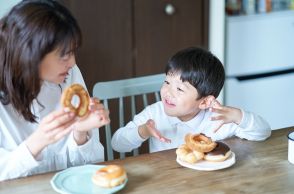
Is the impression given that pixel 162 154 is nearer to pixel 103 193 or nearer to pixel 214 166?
pixel 214 166

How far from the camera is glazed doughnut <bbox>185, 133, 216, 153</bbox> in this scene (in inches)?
60.2

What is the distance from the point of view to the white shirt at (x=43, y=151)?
1.45 metres

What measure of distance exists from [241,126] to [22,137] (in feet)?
2.24

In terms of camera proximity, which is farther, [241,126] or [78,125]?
[241,126]

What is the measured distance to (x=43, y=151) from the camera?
63.7 inches

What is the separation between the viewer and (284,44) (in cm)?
332

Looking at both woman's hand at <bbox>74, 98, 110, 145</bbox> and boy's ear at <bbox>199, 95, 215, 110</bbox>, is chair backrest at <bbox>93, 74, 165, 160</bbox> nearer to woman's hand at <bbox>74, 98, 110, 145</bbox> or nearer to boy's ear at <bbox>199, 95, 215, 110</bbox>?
boy's ear at <bbox>199, 95, 215, 110</bbox>

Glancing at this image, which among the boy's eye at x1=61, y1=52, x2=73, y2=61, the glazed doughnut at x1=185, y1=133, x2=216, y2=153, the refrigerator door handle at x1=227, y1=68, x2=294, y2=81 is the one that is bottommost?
the refrigerator door handle at x1=227, y1=68, x2=294, y2=81

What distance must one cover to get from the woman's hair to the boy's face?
0.45 m

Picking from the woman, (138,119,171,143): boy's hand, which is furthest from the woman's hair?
(138,119,171,143): boy's hand

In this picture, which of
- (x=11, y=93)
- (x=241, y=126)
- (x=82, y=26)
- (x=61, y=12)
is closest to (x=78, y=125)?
(x=11, y=93)

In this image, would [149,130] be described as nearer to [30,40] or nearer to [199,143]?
[199,143]

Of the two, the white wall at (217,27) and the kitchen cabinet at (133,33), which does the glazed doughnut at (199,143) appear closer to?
the kitchen cabinet at (133,33)

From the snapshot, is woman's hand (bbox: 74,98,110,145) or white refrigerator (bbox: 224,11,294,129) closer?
woman's hand (bbox: 74,98,110,145)
